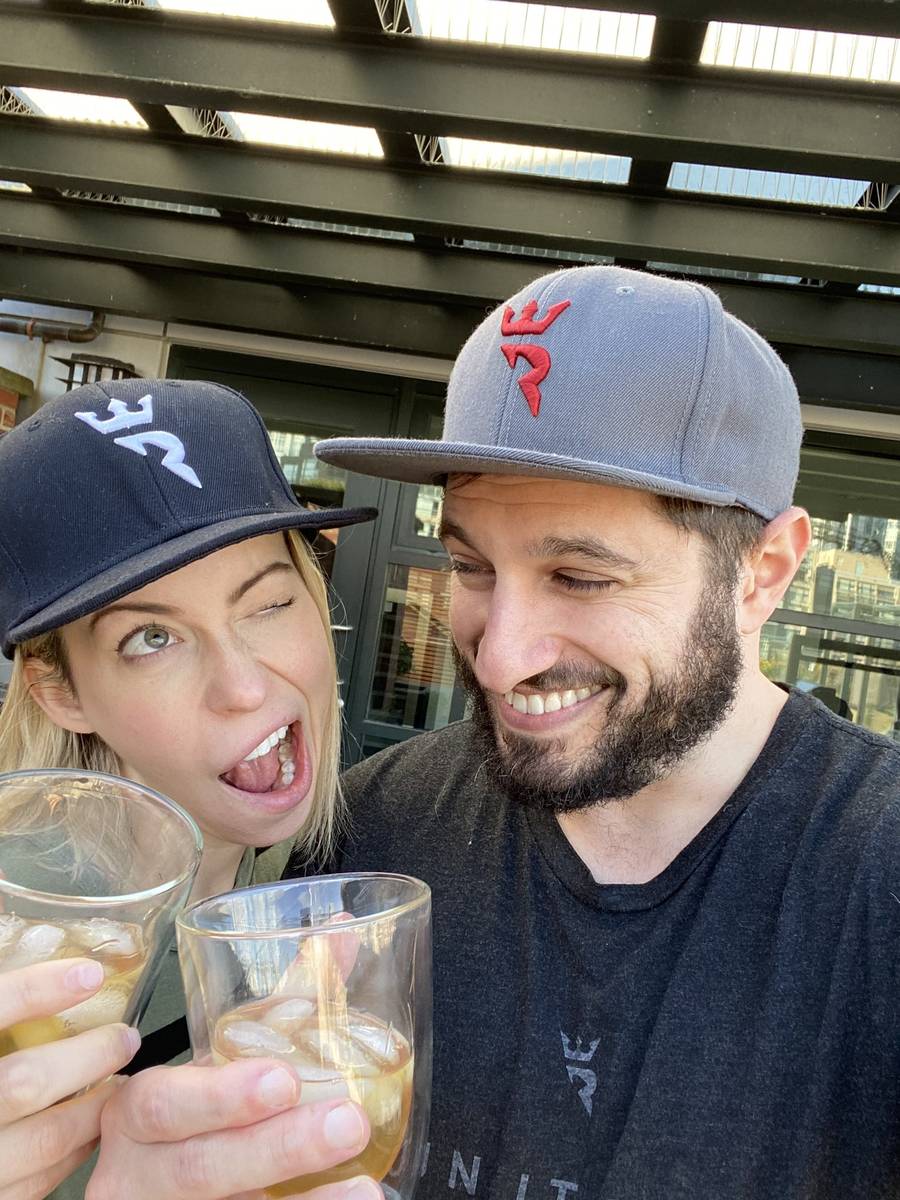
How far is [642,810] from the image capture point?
1299mm

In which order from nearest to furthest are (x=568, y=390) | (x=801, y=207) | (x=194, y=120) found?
(x=568, y=390) < (x=801, y=207) < (x=194, y=120)

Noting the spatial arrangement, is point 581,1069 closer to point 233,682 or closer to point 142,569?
point 233,682

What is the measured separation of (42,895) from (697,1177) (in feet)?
2.52

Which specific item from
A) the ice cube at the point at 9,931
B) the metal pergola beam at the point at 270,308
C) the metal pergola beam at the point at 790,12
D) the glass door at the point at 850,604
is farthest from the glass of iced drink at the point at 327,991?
the glass door at the point at 850,604

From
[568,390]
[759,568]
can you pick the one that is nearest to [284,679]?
[568,390]

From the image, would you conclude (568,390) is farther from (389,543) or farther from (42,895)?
(389,543)

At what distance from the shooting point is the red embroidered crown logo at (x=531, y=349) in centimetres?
118

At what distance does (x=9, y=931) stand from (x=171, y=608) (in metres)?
0.68

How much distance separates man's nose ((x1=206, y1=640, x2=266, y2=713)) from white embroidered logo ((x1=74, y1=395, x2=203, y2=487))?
0.82ft

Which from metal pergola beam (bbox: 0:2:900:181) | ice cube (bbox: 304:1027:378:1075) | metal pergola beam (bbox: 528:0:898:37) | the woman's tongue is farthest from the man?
metal pergola beam (bbox: 0:2:900:181)

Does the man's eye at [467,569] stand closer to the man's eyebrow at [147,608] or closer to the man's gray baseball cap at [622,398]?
the man's gray baseball cap at [622,398]

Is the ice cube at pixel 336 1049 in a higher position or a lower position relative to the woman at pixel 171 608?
lower

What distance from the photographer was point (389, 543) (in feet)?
15.9

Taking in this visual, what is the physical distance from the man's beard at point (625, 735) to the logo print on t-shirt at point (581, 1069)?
0.90 ft
